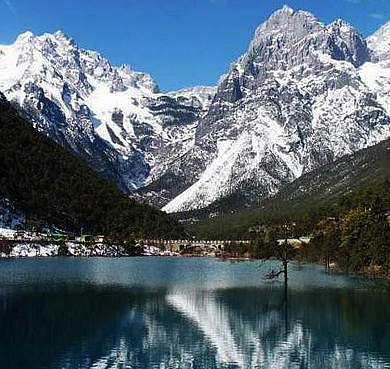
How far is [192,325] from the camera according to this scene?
225ft

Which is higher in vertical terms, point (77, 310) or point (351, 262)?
point (351, 262)

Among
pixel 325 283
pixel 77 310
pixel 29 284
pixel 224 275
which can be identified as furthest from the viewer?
pixel 224 275

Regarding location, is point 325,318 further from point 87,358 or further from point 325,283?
point 325,283

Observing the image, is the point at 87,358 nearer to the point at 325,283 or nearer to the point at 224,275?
the point at 325,283

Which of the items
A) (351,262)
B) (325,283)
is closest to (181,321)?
(325,283)

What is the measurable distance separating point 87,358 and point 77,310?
2555 centimetres

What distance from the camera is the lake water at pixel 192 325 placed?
53.3m

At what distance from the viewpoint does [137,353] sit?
5506 cm

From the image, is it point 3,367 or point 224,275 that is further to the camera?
point 224,275

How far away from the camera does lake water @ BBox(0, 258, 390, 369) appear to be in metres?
53.3

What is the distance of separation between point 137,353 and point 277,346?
12.4 metres

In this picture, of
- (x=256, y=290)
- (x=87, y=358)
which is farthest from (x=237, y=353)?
(x=256, y=290)

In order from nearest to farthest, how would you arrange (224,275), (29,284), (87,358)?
(87,358) < (29,284) < (224,275)

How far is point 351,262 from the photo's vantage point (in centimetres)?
13962
